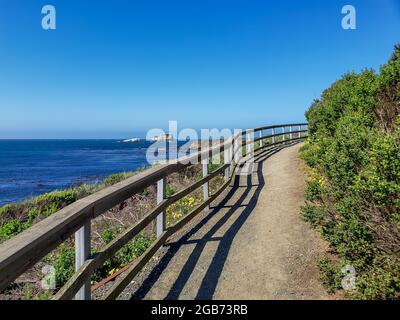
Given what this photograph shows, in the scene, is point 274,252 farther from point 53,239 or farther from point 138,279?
point 53,239

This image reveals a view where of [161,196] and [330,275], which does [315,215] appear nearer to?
[330,275]

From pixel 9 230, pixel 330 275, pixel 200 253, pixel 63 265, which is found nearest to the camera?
pixel 330 275

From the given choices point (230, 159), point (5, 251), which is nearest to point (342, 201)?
point (5, 251)

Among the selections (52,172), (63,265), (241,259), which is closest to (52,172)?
(52,172)

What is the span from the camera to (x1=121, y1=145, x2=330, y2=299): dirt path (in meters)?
4.13

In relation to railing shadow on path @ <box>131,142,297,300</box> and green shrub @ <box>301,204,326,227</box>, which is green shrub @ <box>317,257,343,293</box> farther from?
railing shadow on path @ <box>131,142,297,300</box>

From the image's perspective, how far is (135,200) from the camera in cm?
1105

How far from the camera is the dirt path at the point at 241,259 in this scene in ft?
13.5

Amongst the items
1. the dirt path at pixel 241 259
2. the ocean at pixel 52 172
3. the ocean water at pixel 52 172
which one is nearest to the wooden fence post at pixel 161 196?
the dirt path at pixel 241 259

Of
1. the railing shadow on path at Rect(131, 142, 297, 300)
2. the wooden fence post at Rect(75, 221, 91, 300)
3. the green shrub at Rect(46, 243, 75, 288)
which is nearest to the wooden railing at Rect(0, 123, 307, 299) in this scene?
the wooden fence post at Rect(75, 221, 91, 300)

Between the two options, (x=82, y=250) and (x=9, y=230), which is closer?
(x=82, y=250)

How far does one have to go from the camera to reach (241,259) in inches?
199

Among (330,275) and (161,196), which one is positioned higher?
(161,196)

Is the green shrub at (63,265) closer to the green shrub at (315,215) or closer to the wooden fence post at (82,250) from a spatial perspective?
the wooden fence post at (82,250)
